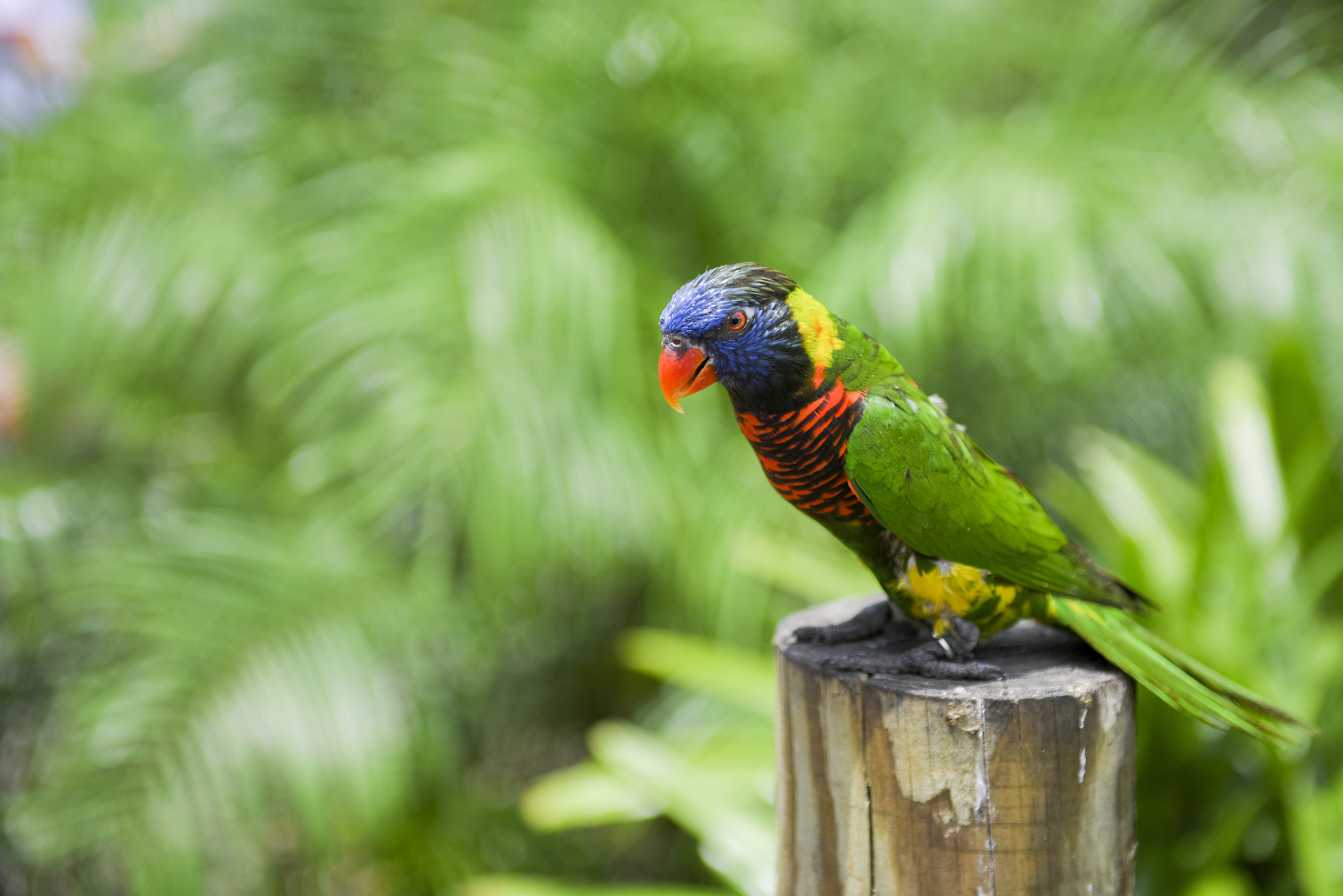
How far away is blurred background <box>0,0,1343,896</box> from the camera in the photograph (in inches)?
71.5

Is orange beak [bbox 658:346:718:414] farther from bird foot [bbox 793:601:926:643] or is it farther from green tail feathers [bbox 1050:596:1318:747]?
green tail feathers [bbox 1050:596:1318:747]

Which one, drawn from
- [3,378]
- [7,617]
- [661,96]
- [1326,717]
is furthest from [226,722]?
[1326,717]

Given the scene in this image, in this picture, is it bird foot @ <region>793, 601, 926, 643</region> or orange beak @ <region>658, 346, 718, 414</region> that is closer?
orange beak @ <region>658, 346, 718, 414</region>

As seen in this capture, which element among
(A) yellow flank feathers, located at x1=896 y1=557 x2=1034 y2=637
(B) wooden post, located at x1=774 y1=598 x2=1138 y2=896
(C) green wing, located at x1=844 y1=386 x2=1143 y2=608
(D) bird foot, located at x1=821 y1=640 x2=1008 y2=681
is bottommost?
(B) wooden post, located at x1=774 y1=598 x2=1138 y2=896

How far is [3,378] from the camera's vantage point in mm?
2592

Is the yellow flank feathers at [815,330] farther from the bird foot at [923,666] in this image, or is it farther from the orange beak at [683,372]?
the bird foot at [923,666]

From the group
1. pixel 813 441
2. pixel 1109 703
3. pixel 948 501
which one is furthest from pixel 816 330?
pixel 1109 703

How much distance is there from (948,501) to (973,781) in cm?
26

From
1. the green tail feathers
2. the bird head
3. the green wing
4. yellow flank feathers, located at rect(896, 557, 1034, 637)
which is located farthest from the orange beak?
the green tail feathers

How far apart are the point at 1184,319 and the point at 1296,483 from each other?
0.46m

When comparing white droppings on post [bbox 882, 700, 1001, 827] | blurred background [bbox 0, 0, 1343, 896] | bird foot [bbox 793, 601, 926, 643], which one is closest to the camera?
white droppings on post [bbox 882, 700, 1001, 827]

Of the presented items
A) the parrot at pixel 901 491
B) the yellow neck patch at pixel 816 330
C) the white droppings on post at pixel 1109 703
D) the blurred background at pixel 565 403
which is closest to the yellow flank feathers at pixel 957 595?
the parrot at pixel 901 491

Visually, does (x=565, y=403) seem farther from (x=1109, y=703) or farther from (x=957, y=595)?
(x=1109, y=703)

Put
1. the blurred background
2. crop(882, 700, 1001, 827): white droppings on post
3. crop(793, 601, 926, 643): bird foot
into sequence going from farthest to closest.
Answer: the blurred background → crop(793, 601, 926, 643): bird foot → crop(882, 700, 1001, 827): white droppings on post
